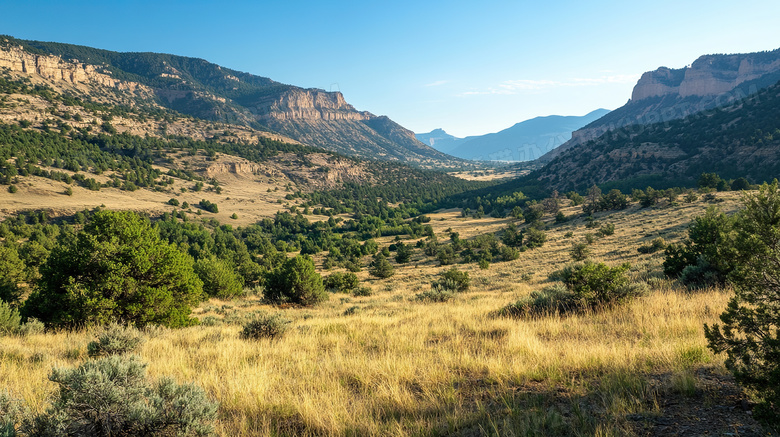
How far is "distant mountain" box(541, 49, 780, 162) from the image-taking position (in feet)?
504

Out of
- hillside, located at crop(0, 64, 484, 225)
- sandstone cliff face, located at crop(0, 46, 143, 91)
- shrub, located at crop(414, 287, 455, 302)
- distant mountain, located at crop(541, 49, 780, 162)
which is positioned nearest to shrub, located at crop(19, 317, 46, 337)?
shrub, located at crop(414, 287, 455, 302)

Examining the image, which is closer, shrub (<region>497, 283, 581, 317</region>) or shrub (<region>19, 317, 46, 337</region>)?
shrub (<region>497, 283, 581, 317</region>)

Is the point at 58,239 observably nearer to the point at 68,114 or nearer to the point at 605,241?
the point at 605,241

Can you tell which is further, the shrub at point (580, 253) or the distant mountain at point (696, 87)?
the distant mountain at point (696, 87)

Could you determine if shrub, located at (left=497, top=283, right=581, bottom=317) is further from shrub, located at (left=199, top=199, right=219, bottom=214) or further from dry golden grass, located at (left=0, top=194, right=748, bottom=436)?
shrub, located at (left=199, top=199, right=219, bottom=214)

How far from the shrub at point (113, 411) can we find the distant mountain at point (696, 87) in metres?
192

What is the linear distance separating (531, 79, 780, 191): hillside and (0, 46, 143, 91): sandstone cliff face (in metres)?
215

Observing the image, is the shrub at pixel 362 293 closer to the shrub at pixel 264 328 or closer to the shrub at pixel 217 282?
the shrub at pixel 217 282

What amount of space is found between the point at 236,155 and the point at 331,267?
9045 centimetres

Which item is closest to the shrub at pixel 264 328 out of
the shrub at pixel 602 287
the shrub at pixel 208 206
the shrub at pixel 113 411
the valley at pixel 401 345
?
the valley at pixel 401 345

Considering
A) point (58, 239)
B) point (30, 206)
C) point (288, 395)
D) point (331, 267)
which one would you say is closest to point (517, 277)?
point (288, 395)

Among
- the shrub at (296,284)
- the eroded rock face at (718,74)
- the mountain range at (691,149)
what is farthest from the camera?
the eroded rock face at (718,74)

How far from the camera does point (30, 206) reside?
185 ft

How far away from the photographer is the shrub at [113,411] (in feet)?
9.37
